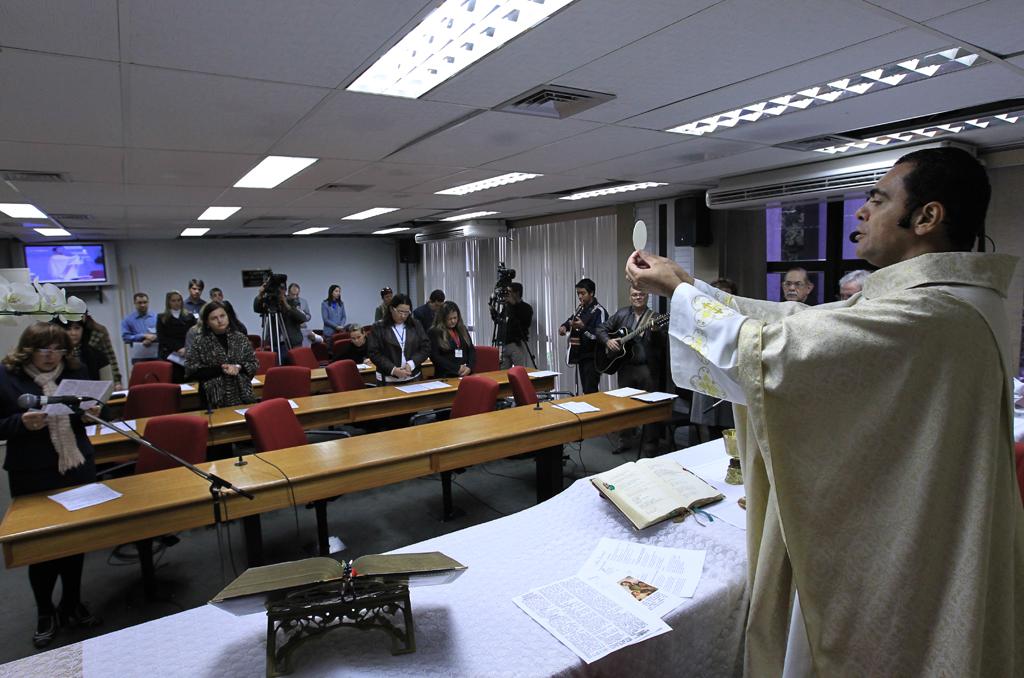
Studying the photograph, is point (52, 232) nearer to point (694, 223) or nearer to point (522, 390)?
point (522, 390)

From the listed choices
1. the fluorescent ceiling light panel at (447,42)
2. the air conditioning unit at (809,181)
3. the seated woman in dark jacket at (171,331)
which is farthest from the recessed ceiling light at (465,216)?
the fluorescent ceiling light panel at (447,42)

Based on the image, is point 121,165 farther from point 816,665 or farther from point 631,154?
point 816,665

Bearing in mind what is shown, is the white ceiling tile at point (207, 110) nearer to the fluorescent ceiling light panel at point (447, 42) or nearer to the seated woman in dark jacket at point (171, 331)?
the fluorescent ceiling light panel at point (447, 42)

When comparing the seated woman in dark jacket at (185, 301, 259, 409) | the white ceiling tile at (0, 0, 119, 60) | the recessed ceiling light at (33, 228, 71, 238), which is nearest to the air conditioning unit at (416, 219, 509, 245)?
the seated woman in dark jacket at (185, 301, 259, 409)

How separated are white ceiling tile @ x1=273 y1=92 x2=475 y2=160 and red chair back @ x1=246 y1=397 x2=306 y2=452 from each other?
1.48m

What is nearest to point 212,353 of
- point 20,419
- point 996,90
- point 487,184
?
point 20,419

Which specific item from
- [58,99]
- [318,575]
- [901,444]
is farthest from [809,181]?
[58,99]

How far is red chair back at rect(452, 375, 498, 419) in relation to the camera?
155 inches

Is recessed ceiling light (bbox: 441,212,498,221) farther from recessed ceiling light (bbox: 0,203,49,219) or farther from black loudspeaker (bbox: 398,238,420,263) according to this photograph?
recessed ceiling light (bbox: 0,203,49,219)

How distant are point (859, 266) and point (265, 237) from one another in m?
9.07

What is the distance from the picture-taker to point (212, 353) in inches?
163

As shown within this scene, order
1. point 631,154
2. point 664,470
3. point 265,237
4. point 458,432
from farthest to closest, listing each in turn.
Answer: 1. point 265,237
2. point 631,154
3. point 458,432
4. point 664,470

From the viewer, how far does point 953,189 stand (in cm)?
111

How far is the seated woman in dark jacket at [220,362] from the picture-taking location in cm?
408
